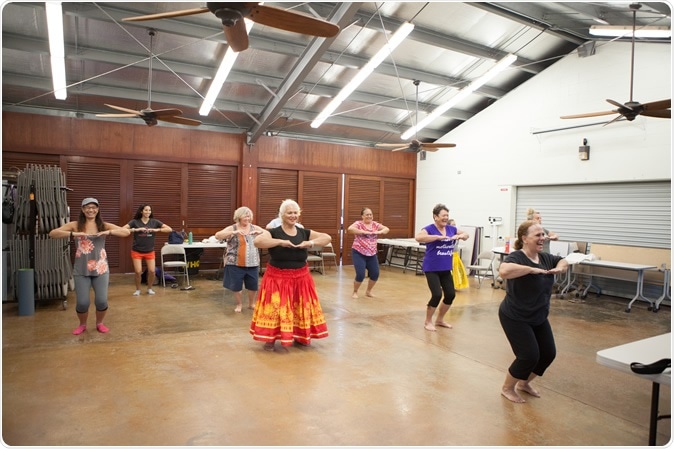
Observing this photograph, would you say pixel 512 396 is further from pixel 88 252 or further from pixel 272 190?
pixel 272 190

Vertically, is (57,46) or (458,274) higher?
(57,46)

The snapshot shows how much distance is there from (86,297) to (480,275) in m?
7.87

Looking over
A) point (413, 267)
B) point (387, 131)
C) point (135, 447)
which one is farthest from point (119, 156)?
point (135, 447)

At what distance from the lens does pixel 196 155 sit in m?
10.1

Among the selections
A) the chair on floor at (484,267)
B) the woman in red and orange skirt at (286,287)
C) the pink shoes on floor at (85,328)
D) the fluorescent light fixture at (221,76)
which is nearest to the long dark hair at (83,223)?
the pink shoes on floor at (85,328)

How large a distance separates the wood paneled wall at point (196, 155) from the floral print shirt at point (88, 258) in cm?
510

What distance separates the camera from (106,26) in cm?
680

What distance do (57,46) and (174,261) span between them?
14.1ft

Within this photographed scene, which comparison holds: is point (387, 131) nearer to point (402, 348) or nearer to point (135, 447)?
point (402, 348)

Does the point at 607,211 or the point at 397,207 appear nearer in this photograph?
the point at 607,211

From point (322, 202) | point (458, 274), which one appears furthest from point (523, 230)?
point (322, 202)

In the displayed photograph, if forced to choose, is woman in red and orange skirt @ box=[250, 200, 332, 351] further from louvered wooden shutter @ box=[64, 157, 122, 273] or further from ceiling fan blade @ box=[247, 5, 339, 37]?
louvered wooden shutter @ box=[64, 157, 122, 273]

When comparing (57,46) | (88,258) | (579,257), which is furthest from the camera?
(579,257)

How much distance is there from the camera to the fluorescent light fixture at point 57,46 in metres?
5.81
